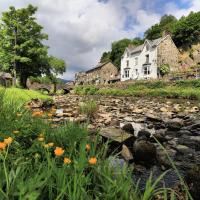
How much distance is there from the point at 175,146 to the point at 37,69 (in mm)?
40716

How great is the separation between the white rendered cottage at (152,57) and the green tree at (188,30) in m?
5.97

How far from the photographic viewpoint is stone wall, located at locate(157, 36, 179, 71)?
58875 millimetres

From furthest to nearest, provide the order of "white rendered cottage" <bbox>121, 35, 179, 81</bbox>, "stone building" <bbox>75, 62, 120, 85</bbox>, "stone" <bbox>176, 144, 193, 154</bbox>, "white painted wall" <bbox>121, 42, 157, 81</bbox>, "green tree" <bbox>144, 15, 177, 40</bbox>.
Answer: "stone building" <bbox>75, 62, 120, 85</bbox> < "green tree" <bbox>144, 15, 177, 40</bbox> < "white painted wall" <bbox>121, 42, 157, 81</bbox> < "white rendered cottage" <bbox>121, 35, 179, 81</bbox> < "stone" <bbox>176, 144, 193, 154</bbox>

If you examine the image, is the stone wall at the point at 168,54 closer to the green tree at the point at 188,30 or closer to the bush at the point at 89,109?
the green tree at the point at 188,30

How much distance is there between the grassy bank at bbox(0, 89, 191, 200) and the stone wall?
56211 mm

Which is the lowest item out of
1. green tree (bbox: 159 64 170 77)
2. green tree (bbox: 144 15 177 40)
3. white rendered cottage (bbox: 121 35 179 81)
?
green tree (bbox: 159 64 170 77)

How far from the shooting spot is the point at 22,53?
43.4 metres

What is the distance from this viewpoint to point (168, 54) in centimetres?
6025

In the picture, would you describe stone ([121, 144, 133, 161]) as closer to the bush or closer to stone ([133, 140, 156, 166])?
stone ([133, 140, 156, 166])

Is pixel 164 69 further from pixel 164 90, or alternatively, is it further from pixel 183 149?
pixel 183 149

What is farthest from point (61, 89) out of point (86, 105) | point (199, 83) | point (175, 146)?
point (175, 146)

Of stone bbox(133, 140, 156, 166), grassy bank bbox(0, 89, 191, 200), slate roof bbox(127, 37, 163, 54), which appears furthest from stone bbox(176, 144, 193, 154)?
slate roof bbox(127, 37, 163, 54)

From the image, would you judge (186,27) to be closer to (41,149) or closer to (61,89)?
(61,89)

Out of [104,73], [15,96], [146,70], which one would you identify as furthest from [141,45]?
[15,96]
